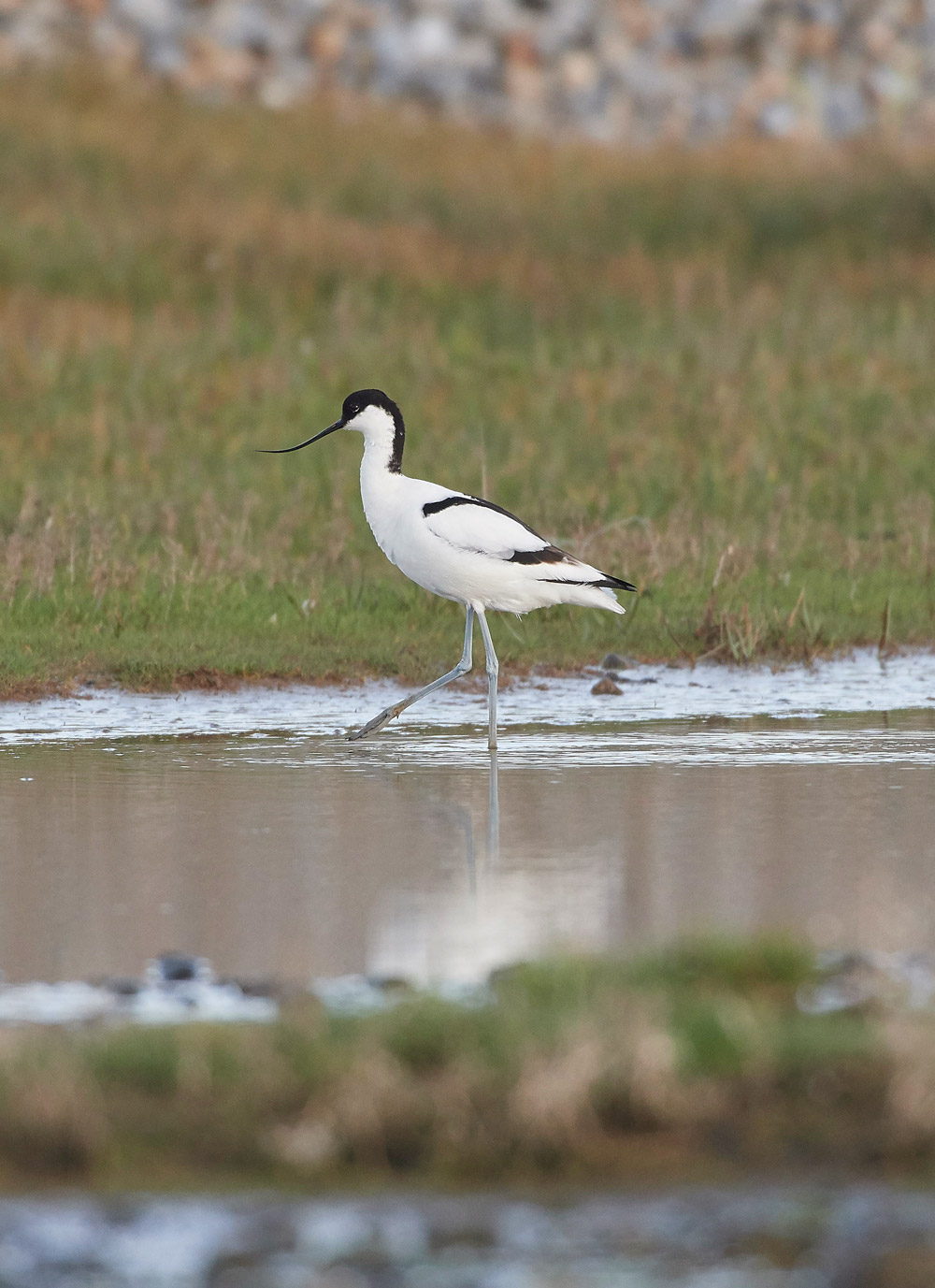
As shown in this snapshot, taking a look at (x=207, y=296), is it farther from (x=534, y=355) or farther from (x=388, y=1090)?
(x=388, y=1090)

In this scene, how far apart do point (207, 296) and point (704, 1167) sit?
63.1 ft

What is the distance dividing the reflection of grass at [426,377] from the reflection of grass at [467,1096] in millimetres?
6618

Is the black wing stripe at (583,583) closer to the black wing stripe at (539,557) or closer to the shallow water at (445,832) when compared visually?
the black wing stripe at (539,557)

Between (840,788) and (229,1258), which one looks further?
(840,788)

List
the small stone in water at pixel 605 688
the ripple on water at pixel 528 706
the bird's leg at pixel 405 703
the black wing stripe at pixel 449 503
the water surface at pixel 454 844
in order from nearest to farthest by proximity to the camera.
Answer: the water surface at pixel 454 844
the bird's leg at pixel 405 703
the ripple on water at pixel 528 706
the black wing stripe at pixel 449 503
the small stone in water at pixel 605 688

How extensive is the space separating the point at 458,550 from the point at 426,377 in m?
10.7

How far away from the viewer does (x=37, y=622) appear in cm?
1271

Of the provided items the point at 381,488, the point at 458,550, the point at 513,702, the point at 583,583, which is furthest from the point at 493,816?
the point at 513,702

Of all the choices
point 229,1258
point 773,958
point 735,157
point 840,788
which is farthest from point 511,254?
point 229,1258

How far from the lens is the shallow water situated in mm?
6547

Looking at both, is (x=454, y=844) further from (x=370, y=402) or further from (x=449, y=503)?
(x=370, y=402)

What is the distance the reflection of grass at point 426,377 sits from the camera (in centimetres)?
1327

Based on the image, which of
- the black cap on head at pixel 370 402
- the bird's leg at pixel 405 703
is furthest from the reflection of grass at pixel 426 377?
the black cap on head at pixel 370 402

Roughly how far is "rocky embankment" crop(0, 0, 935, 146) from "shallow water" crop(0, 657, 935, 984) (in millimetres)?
21701
